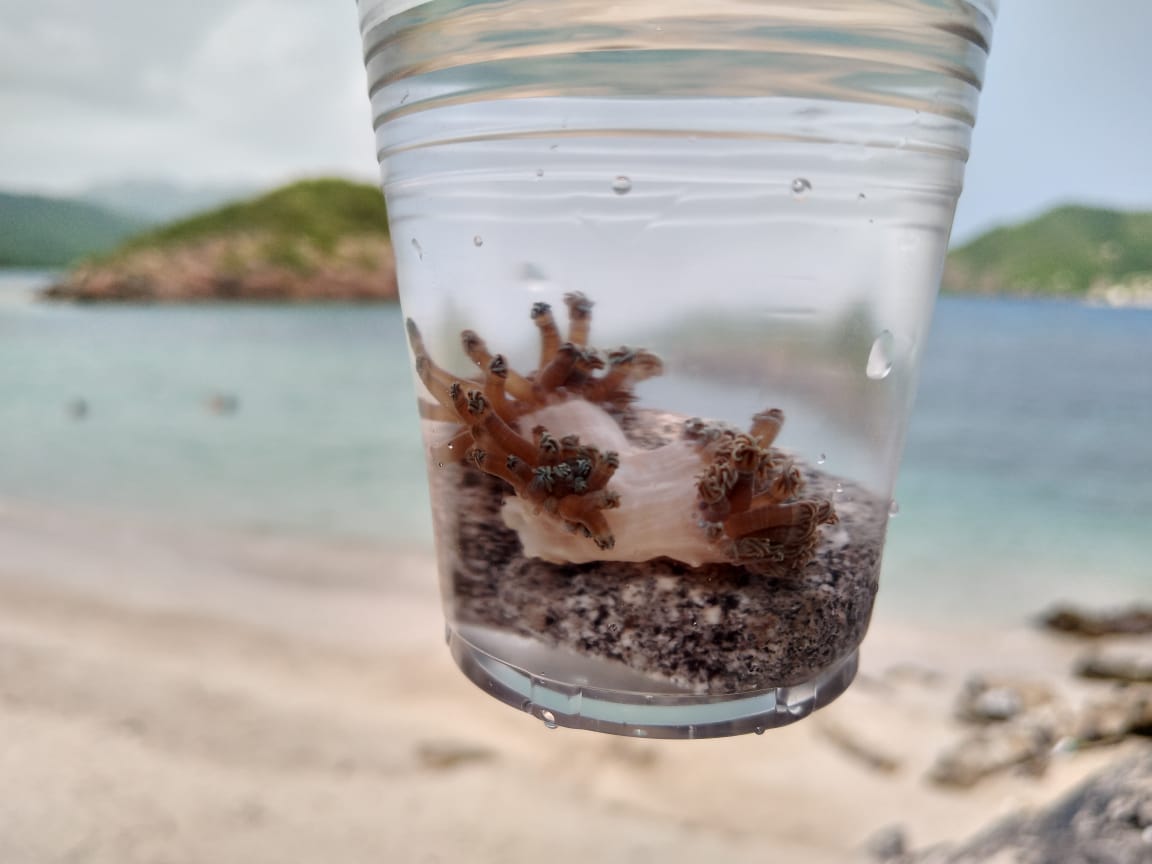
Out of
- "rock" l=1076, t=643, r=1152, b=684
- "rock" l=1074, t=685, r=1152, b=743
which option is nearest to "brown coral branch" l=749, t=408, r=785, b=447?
"rock" l=1074, t=685, r=1152, b=743

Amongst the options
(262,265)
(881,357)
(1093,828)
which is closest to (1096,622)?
(1093,828)

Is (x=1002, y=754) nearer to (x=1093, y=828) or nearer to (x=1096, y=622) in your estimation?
(x=1093, y=828)

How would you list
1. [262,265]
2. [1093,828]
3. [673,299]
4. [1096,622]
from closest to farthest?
[673,299]
[1093,828]
[1096,622]
[262,265]

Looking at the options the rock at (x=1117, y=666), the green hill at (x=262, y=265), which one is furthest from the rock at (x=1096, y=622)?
the green hill at (x=262, y=265)

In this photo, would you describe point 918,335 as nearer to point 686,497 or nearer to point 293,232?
point 686,497

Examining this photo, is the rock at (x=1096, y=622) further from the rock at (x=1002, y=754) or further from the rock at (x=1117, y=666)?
the rock at (x=1002, y=754)

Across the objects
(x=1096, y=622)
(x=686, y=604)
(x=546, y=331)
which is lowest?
(x=1096, y=622)
